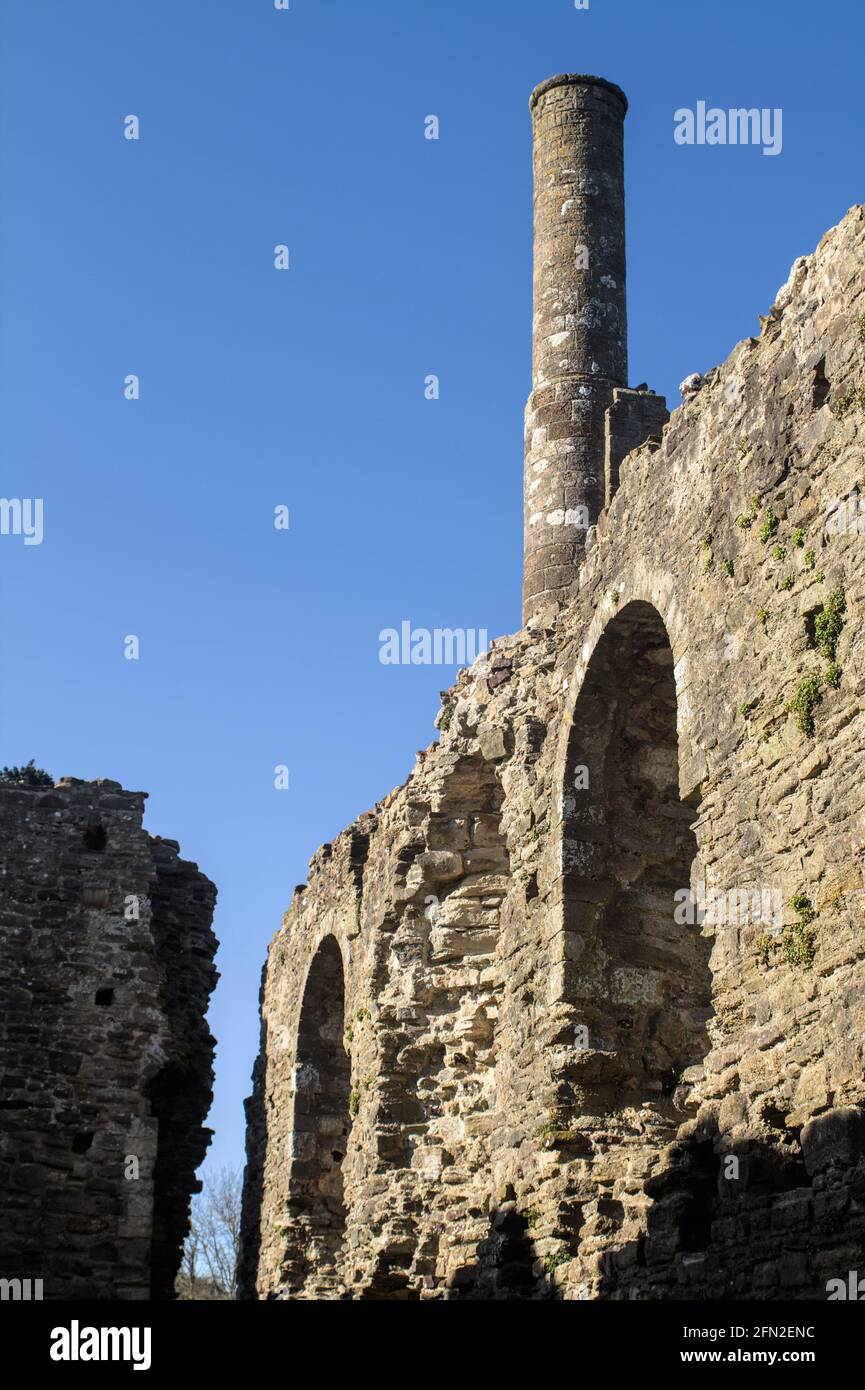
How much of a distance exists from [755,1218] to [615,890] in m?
3.83

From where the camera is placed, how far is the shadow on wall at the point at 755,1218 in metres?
7.26

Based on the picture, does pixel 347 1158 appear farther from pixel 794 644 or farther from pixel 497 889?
pixel 794 644

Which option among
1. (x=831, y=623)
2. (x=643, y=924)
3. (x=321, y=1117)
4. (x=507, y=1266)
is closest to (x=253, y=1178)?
(x=321, y=1117)

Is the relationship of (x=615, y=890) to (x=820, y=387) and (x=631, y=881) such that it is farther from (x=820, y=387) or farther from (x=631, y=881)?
(x=820, y=387)

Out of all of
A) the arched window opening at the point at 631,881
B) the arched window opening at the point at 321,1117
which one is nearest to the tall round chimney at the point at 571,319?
the arched window opening at the point at 631,881

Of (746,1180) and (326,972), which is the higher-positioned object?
(326,972)

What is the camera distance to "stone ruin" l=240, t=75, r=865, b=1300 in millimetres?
8109

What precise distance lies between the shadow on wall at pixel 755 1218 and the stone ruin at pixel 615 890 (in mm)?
17

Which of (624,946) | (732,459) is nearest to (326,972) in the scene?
(624,946)

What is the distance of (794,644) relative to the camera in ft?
28.2

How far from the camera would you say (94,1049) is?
17.3 m

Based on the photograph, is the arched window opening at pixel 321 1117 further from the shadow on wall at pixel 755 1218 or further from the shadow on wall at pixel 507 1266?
the shadow on wall at pixel 755 1218

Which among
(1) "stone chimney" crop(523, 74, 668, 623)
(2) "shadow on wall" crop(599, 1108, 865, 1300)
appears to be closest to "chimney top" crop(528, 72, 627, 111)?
(1) "stone chimney" crop(523, 74, 668, 623)

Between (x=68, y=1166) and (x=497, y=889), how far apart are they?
18.2 feet
